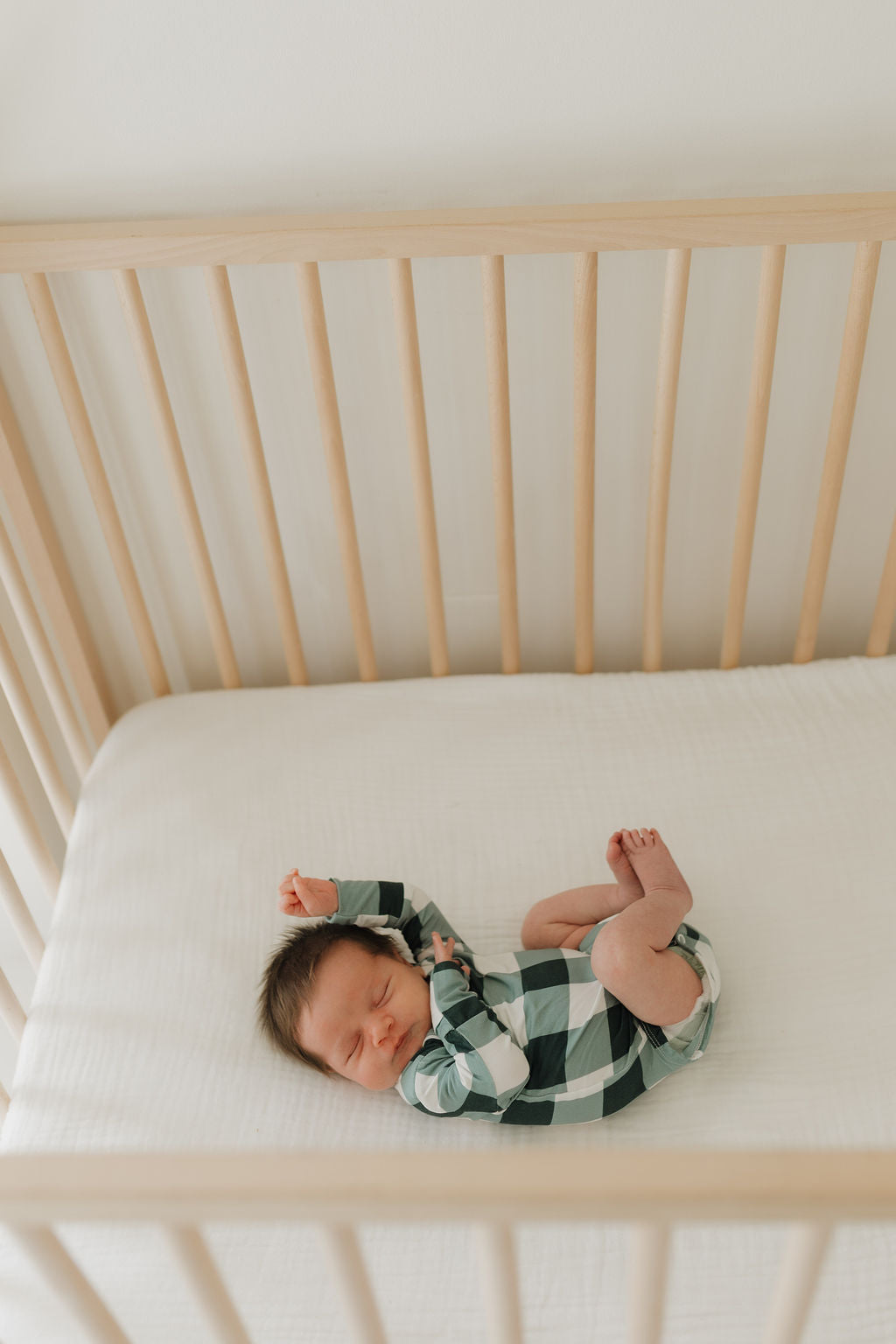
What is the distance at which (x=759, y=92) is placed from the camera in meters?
0.99

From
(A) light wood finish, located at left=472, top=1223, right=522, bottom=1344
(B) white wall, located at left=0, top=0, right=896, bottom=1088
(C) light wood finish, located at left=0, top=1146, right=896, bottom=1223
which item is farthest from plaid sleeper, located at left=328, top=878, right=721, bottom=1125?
(B) white wall, located at left=0, top=0, right=896, bottom=1088

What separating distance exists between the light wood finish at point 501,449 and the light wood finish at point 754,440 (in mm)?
259

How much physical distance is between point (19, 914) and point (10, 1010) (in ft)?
0.32

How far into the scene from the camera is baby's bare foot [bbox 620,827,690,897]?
0.95 m

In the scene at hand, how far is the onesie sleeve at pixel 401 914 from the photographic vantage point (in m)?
0.95

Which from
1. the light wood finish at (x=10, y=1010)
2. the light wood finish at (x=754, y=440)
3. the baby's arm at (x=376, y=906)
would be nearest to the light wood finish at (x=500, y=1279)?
the baby's arm at (x=376, y=906)

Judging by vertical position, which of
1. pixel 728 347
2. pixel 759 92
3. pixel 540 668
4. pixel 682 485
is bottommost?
pixel 540 668

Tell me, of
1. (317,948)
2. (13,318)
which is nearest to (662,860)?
(317,948)

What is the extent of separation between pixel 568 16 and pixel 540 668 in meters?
0.76

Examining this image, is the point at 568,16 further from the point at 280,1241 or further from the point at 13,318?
the point at 280,1241

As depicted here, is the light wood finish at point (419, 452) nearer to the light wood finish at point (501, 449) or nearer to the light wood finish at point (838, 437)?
the light wood finish at point (501, 449)

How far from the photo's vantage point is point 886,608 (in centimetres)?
122

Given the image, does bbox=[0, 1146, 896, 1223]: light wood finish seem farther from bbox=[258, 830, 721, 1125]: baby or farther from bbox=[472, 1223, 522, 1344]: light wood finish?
bbox=[258, 830, 721, 1125]: baby

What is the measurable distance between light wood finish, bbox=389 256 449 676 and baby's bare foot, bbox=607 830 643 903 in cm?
39
